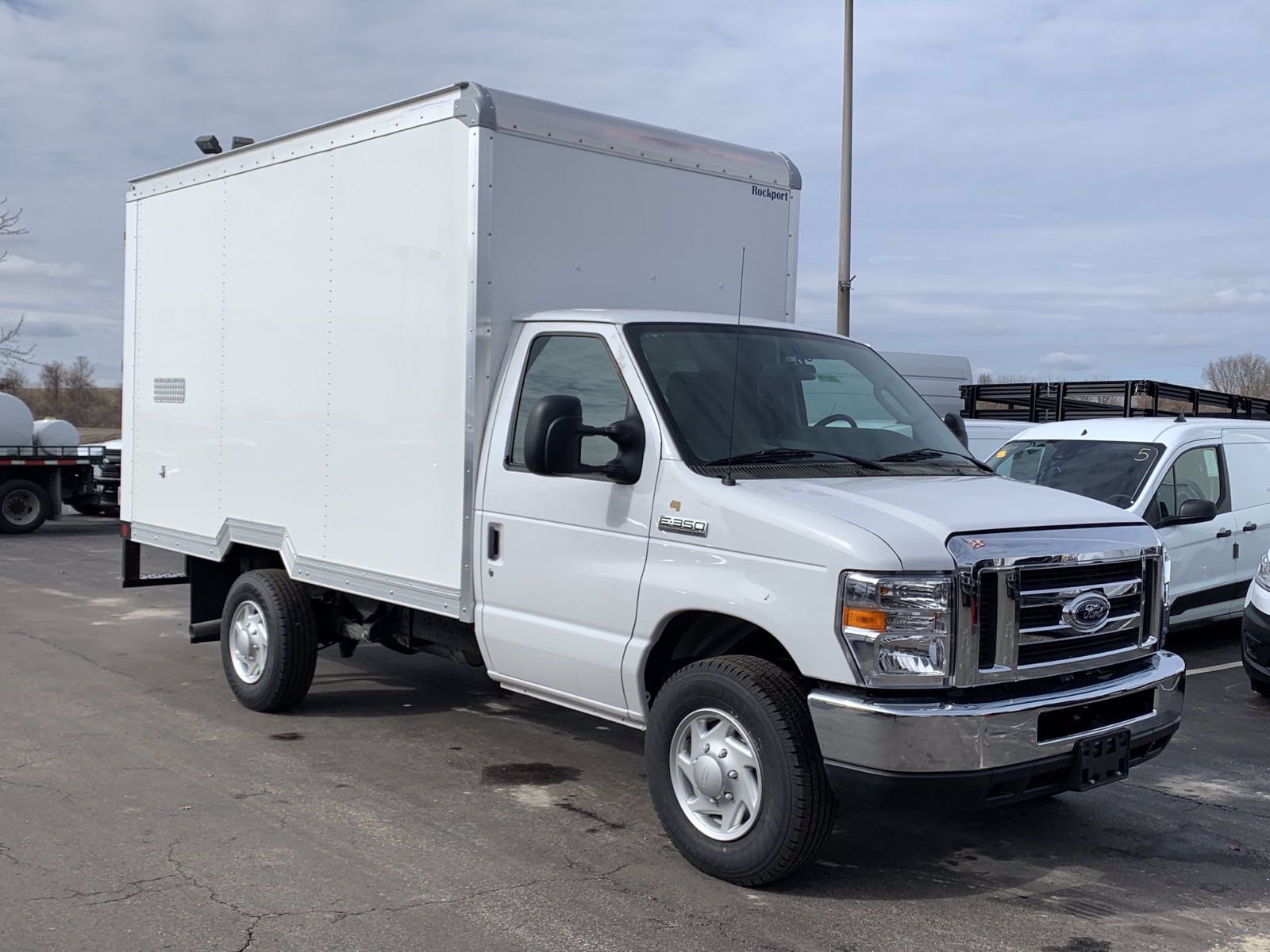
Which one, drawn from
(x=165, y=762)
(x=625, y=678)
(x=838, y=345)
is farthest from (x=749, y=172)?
(x=165, y=762)

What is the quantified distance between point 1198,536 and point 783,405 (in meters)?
5.90

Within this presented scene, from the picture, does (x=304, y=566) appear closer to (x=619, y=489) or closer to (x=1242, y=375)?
(x=619, y=489)

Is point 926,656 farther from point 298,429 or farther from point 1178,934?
point 298,429

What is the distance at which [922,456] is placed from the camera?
5.66 m

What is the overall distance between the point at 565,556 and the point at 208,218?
13.2 feet

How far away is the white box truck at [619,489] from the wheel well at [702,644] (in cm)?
2

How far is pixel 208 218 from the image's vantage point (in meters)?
8.12

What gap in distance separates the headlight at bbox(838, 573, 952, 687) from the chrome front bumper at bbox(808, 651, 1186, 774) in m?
0.11

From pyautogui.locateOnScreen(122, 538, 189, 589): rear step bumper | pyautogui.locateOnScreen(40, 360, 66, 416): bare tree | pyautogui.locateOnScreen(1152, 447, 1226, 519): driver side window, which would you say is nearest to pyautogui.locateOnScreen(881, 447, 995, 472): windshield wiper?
pyautogui.locateOnScreen(1152, 447, 1226, 519): driver side window

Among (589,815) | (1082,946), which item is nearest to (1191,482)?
(589,815)

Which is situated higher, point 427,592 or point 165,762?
point 427,592

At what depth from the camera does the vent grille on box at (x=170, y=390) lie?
8.46 meters

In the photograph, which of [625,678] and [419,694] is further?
[419,694]

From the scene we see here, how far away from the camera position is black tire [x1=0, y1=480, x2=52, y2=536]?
67.1 feet
